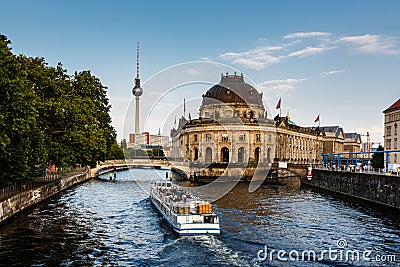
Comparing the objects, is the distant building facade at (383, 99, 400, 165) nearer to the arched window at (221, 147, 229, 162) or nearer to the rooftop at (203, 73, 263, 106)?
the arched window at (221, 147, 229, 162)

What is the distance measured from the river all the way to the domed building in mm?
53414

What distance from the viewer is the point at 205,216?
38125 millimetres

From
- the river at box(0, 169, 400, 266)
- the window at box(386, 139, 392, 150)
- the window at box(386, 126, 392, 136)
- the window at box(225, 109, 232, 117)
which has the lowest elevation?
the river at box(0, 169, 400, 266)

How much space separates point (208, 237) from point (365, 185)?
122ft

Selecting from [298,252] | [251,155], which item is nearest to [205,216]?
[298,252]

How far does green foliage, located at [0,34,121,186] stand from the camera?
40.2 meters

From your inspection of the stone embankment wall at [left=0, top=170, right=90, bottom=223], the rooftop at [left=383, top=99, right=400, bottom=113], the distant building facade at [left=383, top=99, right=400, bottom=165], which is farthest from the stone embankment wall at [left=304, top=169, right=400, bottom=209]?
the stone embankment wall at [left=0, top=170, right=90, bottom=223]

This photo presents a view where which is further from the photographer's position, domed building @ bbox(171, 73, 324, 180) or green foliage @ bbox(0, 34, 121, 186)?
domed building @ bbox(171, 73, 324, 180)

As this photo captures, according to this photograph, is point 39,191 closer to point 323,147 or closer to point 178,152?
point 178,152

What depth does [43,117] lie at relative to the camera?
5697cm

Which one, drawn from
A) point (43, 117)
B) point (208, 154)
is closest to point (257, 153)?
point (208, 154)

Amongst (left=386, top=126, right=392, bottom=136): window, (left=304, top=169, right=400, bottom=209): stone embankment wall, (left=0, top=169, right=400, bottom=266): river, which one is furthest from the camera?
(left=386, top=126, right=392, bottom=136): window

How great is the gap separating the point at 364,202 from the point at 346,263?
34.6 m

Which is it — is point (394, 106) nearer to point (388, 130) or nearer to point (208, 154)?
point (388, 130)
